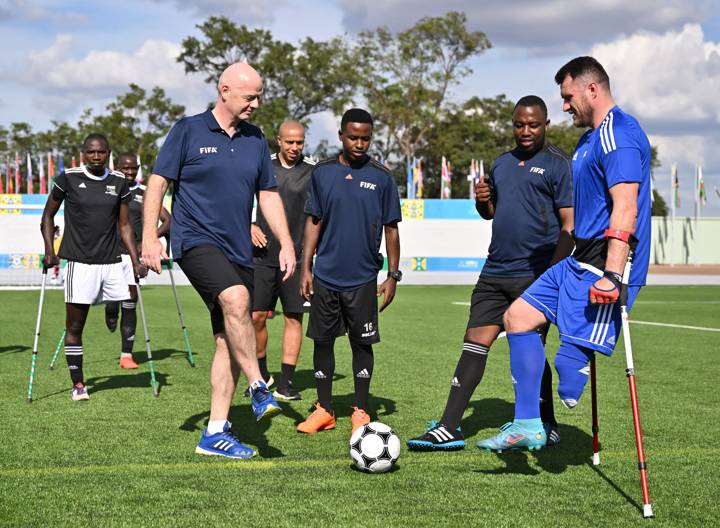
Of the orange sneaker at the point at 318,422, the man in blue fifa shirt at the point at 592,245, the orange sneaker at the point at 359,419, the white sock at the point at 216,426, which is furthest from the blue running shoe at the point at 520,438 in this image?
the orange sneaker at the point at 318,422

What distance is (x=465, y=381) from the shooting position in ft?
19.8

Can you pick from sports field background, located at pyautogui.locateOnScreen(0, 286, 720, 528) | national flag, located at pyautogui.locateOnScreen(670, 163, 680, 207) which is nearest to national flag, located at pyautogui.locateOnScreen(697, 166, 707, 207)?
national flag, located at pyautogui.locateOnScreen(670, 163, 680, 207)

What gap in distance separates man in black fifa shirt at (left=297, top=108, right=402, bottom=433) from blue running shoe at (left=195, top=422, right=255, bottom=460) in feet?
3.16

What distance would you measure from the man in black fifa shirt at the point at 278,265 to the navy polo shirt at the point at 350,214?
130 cm

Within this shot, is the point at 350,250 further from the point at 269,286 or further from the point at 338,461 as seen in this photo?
the point at 269,286

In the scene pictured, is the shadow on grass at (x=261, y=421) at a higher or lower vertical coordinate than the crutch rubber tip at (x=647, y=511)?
lower

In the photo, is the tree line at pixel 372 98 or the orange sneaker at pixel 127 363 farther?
the tree line at pixel 372 98

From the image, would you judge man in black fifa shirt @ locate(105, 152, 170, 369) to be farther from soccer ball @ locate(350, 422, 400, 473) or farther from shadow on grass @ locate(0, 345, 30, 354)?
soccer ball @ locate(350, 422, 400, 473)

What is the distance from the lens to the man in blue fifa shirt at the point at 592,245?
179 inches

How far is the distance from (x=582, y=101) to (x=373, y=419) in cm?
314

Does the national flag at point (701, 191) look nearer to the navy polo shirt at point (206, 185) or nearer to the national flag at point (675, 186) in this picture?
the national flag at point (675, 186)

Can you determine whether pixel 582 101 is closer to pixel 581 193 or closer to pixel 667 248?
pixel 581 193

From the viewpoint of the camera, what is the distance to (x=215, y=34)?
49125 mm

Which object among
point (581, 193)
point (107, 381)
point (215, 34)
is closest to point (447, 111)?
point (215, 34)
